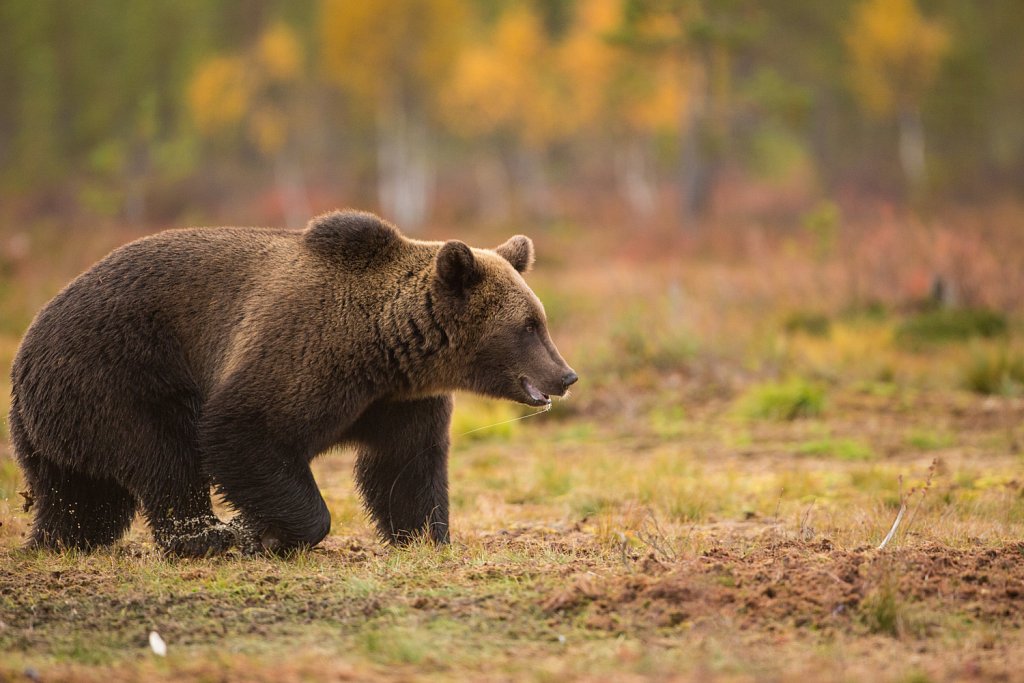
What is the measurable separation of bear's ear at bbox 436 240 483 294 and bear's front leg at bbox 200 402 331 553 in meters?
1.27

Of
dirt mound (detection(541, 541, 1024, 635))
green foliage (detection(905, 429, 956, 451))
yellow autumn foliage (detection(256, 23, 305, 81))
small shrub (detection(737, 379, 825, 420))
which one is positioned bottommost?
green foliage (detection(905, 429, 956, 451))

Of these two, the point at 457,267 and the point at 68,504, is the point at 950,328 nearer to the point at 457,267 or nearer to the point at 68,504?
the point at 457,267

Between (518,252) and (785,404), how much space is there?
5921mm

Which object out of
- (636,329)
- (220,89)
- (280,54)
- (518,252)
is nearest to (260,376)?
(518,252)

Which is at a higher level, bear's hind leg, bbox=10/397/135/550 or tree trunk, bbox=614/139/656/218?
tree trunk, bbox=614/139/656/218

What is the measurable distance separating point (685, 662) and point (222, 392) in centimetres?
311

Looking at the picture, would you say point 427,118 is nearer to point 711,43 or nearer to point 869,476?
point 711,43

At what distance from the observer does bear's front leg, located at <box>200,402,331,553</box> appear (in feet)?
19.8

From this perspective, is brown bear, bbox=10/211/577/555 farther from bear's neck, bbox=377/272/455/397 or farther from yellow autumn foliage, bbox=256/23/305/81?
yellow autumn foliage, bbox=256/23/305/81

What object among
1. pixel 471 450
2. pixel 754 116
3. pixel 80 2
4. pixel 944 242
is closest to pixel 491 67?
pixel 754 116

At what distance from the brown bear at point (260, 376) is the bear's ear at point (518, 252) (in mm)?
329

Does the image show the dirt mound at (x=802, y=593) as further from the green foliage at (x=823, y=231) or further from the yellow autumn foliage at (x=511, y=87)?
the yellow autumn foliage at (x=511, y=87)

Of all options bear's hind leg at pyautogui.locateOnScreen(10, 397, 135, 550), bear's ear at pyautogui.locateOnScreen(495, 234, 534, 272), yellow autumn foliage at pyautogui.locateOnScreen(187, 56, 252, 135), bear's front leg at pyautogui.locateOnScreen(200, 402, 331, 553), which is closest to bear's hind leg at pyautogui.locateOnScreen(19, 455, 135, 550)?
bear's hind leg at pyautogui.locateOnScreen(10, 397, 135, 550)

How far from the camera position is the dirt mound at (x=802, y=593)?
477 cm
